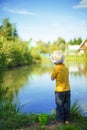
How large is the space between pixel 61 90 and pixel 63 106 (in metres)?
0.17

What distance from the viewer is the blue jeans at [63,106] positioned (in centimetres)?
359

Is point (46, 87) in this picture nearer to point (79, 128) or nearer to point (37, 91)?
point (37, 91)

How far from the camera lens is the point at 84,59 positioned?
31.1ft

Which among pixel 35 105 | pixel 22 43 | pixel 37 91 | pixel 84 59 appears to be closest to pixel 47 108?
pixel 35 105

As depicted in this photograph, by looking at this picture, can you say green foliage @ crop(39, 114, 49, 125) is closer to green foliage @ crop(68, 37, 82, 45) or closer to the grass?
the grass

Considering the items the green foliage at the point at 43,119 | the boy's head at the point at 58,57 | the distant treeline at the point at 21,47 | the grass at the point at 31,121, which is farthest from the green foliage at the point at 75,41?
the green foliage at the point at 43,119

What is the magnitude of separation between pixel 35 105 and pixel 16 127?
9.50 feet

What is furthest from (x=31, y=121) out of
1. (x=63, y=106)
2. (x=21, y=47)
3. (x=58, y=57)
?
(x=21, y=47)

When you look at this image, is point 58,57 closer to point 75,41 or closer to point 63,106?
point 63,106

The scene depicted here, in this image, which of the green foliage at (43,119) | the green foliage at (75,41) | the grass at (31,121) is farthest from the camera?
the green foliage at (75,41)

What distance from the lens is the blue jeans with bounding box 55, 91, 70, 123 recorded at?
3592 mm

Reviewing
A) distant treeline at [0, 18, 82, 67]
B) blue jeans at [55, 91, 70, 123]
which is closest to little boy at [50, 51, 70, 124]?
blue jeans at [55, 91, 70, 123]

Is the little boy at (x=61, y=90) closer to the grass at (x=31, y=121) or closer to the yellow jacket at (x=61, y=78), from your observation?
the yellow jacket at (x=61, y=78)

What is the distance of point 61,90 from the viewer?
3.58m
